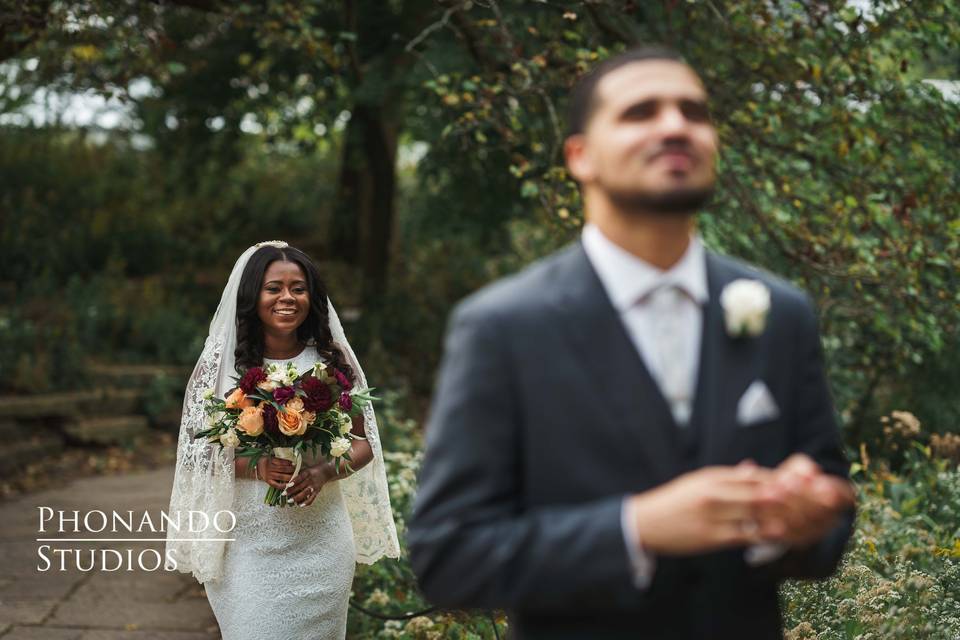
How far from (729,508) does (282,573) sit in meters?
2.77

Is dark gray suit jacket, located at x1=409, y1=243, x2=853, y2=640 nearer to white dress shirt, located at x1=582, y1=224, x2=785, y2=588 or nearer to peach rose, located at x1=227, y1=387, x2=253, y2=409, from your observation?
white dress shirt, located at x1=582, y1=224, x2=785, y2=588

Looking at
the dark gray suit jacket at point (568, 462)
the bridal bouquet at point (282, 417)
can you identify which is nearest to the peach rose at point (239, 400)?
the bridal bouquet at point (282, 417)

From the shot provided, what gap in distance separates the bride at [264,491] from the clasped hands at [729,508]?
8.44ft

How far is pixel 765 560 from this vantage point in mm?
1798

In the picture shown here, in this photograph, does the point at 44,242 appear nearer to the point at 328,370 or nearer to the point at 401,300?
the point at 401,300

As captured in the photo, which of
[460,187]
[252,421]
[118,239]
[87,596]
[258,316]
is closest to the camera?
[252,421]

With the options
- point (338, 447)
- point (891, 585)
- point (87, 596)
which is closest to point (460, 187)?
point (87, 596)

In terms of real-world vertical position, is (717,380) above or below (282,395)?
above

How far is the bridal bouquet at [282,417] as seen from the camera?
13.0 feet

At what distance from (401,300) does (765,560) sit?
12.4m

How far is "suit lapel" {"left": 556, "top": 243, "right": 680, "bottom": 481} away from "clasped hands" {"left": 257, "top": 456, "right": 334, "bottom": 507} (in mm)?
2466

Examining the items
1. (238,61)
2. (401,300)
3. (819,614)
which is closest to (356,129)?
(238,61)

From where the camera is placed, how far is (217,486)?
4129 millimetres

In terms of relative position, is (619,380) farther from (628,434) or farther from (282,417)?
(282,417)
